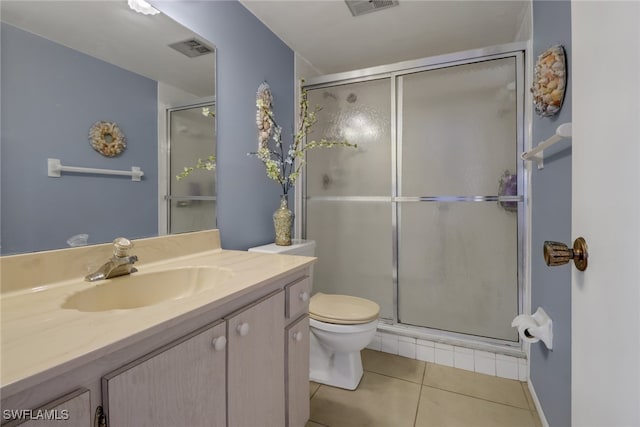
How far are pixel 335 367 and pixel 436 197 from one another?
1.30 metres

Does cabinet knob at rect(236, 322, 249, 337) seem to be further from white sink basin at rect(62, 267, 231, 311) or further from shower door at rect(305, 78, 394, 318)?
shower door at rect(305, 78, 394, 318)

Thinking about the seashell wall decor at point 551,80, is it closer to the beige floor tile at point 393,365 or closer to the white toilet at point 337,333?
the white toilet at point 337,333

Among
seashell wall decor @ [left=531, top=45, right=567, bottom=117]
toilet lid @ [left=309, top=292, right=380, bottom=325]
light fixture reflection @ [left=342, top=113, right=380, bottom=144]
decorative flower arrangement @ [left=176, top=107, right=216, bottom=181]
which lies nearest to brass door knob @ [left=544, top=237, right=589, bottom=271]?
seashell wall decor @ [left=531, top=45, right=567, bottom=117]

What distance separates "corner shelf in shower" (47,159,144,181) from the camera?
34.9 inches

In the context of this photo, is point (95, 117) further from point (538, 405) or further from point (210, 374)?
point (538, 405)

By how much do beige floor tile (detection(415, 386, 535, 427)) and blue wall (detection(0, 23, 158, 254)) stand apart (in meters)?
1.65

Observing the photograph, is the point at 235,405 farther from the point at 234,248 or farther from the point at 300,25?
the point at 300,25

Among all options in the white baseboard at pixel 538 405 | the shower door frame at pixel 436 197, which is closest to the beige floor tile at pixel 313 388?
the shower door frame at pixel 436 197

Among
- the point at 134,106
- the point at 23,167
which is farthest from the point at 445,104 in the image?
the point at 23,167

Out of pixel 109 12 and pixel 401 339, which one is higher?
pixel 109 12

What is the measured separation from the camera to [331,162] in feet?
7.57

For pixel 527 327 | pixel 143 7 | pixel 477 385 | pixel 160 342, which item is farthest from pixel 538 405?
pixel 143 7

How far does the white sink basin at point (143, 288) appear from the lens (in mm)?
850

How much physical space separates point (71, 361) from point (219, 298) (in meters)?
0.32
